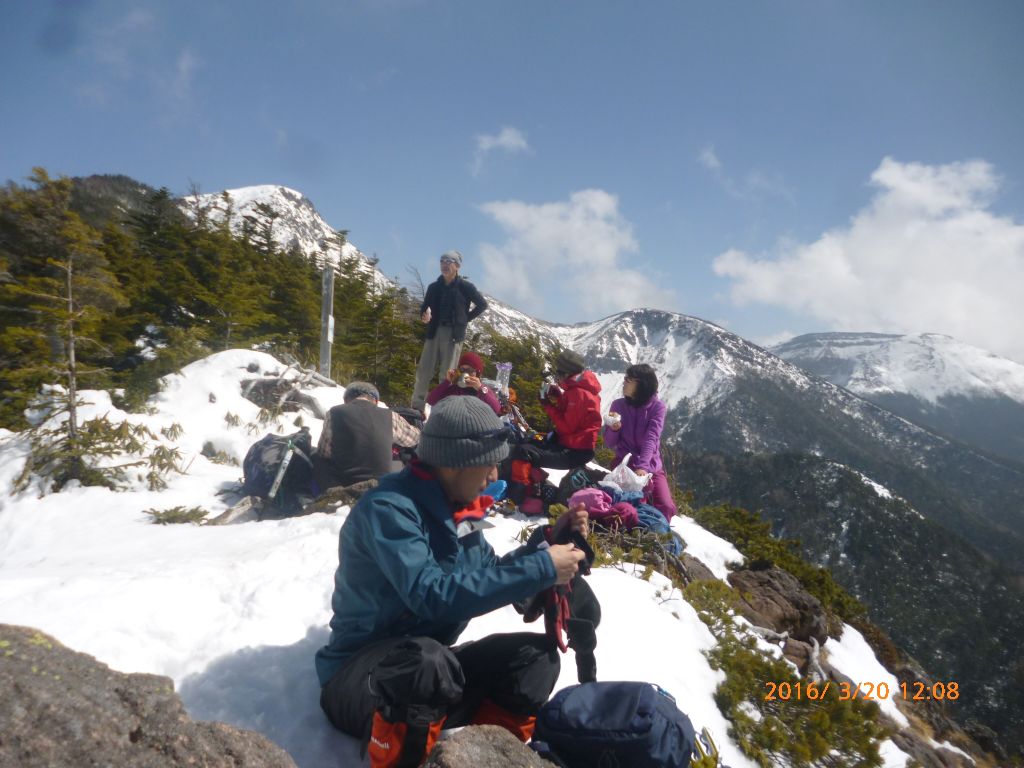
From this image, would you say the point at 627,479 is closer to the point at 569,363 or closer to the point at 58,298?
the point at 569,363

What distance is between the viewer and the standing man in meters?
8.24

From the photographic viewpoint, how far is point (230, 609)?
3.18 meters

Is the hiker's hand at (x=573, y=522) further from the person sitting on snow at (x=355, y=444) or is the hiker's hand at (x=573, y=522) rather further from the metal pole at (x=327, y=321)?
the metal pole at (x=327, y=321)

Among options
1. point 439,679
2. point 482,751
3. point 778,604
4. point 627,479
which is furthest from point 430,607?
point 778,604

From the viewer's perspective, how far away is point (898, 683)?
9.19 metres

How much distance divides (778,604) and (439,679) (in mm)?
5987

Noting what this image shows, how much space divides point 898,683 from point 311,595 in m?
11.1

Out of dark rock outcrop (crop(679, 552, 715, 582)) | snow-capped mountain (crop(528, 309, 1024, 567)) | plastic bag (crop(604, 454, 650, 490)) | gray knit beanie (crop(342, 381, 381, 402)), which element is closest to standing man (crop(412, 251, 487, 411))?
gray knit beanie (crop(342, 381, 381, 402))

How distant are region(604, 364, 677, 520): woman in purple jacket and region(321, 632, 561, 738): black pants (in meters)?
Answer: 3.83

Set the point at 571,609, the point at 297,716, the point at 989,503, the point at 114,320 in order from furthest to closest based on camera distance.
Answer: the point at 989,503
the point at 114,320
the point at 571,609
the point at 297,716

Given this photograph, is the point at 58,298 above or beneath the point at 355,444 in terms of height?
above

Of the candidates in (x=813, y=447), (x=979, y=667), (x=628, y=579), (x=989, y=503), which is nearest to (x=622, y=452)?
(x=628, y=579)

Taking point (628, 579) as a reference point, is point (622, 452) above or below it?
above

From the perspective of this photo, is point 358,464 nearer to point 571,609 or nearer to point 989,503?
point 571,609
